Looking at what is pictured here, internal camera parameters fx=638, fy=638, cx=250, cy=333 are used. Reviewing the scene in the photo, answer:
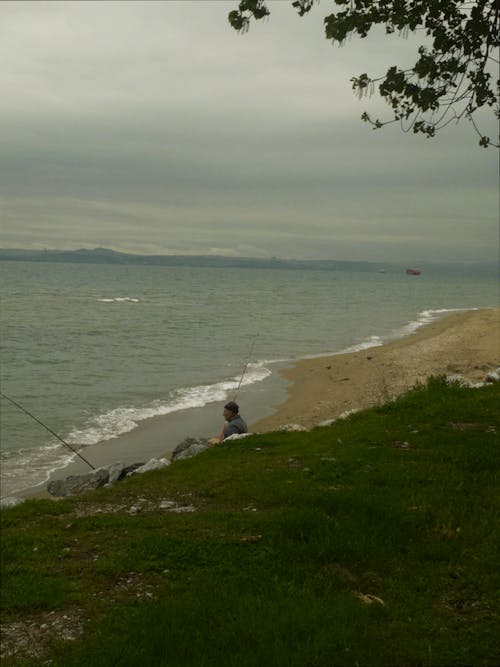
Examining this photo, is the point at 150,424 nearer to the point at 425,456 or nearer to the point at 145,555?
the point at 425,456

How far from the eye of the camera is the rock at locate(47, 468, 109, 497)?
10.4 m

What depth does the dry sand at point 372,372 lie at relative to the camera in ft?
64.2

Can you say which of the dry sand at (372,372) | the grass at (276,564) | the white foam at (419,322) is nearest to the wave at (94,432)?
the dry sand at (372,372)

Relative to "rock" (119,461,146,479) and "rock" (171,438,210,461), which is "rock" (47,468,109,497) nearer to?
"rock" (119,461,146,479)

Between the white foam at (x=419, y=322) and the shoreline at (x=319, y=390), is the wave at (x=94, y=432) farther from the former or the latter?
the white foam at (x=419, y=322)

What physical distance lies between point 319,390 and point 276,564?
1802cm

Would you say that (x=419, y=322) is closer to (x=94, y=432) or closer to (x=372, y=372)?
(x=372, y=372)

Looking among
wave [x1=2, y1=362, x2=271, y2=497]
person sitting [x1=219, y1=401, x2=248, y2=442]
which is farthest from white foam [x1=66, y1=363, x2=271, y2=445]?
person sitting [x1=219, y1=401, x2=248, y2=442]

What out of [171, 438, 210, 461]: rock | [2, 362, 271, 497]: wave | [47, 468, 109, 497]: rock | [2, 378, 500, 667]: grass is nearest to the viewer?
[2, 378, 500, 667]: grass

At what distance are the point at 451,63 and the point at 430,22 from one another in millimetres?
628

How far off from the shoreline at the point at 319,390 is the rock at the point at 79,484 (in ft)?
4.85

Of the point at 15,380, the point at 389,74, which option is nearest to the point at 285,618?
the point at 389,74

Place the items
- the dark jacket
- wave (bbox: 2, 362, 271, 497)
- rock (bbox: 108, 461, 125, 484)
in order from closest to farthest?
rock (bbox: 108, 461, 125, 484), the dark jacket, wave (bbox: 2, 362, 271, 497)

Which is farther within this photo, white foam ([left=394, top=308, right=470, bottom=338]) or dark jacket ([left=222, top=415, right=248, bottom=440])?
white foam ([left=394, top=308, right=470, bottom=338])
